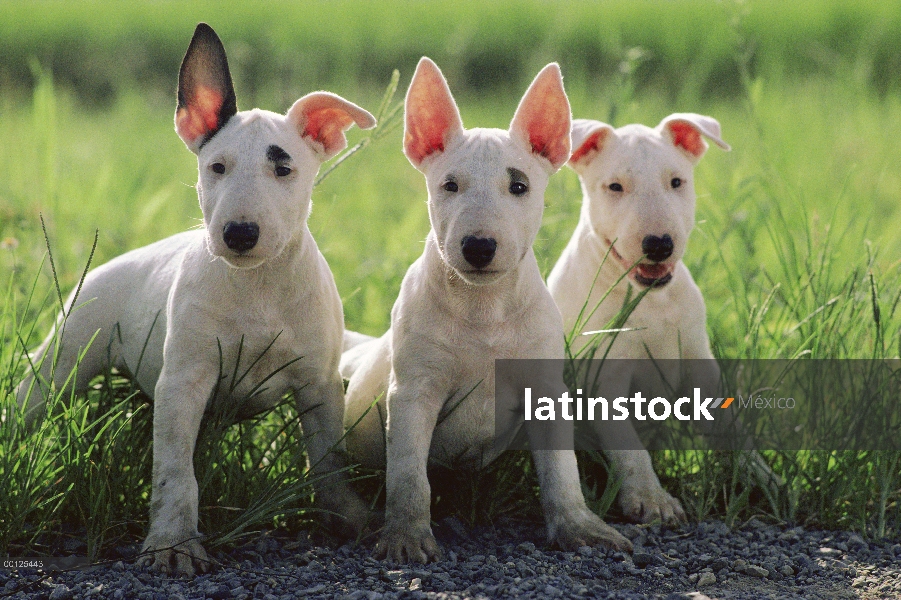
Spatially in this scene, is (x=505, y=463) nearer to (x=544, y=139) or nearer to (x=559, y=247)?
(x=544, y=139)

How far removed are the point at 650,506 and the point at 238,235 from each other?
1.96m

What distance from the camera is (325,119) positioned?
3961 mm

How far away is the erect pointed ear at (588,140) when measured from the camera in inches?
181

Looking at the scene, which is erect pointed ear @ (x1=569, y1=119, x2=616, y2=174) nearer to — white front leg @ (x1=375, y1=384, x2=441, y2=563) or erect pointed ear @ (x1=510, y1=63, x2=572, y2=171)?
erect pointed ear @ (x1=510, y1=63, x2=572, y2=171)

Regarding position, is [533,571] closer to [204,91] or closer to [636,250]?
[636,250]

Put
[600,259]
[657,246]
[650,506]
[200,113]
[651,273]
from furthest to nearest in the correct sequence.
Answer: [600,259]
[651,273]
[657,246]
[650,506]
[200,113]

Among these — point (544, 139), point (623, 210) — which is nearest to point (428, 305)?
point (544, 139)

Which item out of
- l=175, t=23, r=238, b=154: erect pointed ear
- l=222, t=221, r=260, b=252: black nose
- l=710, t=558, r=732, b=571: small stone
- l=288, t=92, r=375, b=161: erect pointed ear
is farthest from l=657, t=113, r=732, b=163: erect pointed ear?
l=222, t=221, r=260, b=252: black nose

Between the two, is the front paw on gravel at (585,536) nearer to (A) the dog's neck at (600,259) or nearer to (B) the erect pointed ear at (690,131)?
(A) the dog's neck at (600,259)

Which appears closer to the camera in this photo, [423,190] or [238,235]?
[238,235]

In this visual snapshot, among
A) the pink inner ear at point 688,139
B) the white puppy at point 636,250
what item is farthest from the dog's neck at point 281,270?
the pink inner ear at point 688,139

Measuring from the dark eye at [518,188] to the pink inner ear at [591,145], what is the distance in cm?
101

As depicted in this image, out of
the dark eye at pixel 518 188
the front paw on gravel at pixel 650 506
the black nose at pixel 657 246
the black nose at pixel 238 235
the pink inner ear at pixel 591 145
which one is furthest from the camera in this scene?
the pink inner ear at pixel 591 145

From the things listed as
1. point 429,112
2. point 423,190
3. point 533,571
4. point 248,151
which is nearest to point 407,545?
point 533,571
